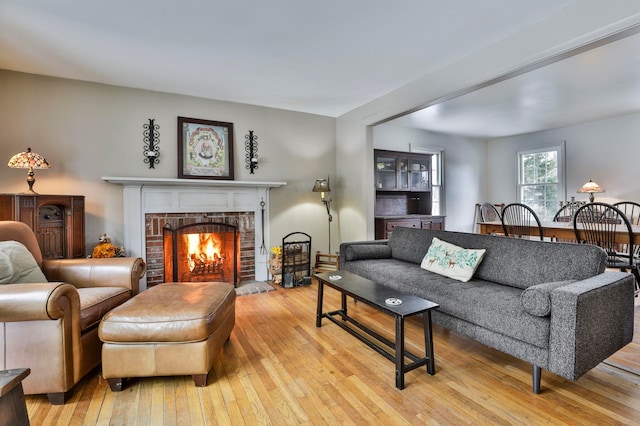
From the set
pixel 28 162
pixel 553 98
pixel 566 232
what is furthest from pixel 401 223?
pixel 28 162

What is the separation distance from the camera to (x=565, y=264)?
215 centimetres

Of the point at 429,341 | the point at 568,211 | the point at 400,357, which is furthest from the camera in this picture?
the point at 568,211

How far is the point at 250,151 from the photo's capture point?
440cm

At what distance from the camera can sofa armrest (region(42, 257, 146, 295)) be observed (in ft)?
7.97

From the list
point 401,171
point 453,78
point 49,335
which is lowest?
point 49,335

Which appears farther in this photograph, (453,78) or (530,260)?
(453,78)

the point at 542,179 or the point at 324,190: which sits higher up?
the point at 542,179

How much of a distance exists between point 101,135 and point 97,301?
7.88 feet

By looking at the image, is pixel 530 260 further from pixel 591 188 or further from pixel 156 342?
pixel 591 188

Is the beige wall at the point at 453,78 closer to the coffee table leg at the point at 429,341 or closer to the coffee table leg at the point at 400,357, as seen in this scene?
the coffee table leg at the point at 429,341

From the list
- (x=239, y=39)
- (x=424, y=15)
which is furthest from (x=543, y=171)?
(x=239, y=39)

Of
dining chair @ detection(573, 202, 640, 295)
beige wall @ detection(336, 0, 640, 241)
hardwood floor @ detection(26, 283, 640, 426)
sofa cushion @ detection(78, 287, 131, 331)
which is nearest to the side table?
hardwood floor @ detection(26, 283, 640, 426)

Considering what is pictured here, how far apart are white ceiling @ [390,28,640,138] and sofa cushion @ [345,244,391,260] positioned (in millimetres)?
2190

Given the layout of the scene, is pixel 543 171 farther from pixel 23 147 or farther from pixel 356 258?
pixel 23 147
